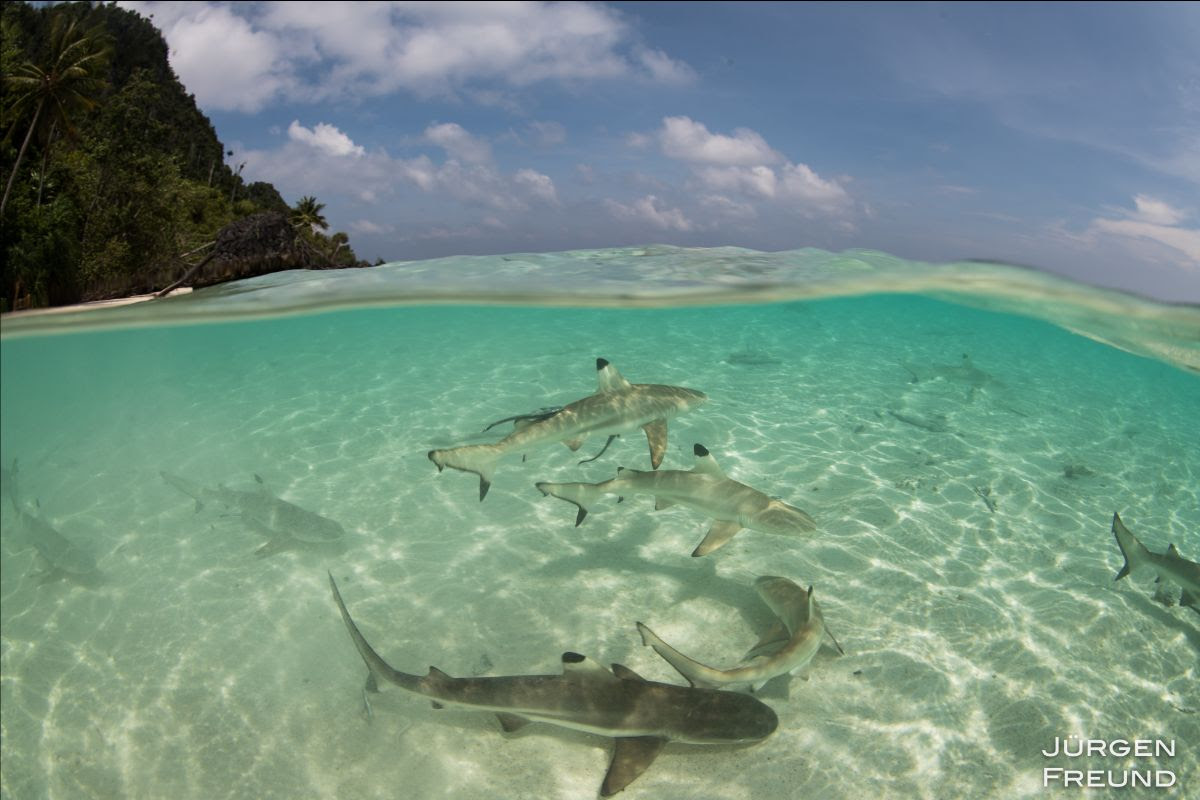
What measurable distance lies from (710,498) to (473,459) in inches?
94.2

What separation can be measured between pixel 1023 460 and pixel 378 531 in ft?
38.8

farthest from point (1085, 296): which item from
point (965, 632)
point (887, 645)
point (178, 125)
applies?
point (178, 125)

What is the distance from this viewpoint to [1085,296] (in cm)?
1151

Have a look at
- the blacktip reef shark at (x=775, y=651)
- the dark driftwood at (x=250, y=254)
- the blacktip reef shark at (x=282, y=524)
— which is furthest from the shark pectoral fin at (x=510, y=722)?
the dark driftwood at (x=250, y=254)

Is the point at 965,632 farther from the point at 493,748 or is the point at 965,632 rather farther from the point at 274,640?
the point at 274,640

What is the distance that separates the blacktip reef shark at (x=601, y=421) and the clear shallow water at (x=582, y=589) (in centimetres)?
167

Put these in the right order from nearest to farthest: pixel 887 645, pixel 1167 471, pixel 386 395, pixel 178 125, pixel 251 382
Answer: pixel 887 645 → pixel 1167 471 → pixel 386 395 → pixel 251 382 → pixel 178 125

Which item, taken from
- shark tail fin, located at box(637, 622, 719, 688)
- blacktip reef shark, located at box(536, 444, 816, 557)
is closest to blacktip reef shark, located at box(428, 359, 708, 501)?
blacktip reef shark, located at box(536, 444, 816, 557)

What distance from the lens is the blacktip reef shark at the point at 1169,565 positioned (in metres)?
6.48

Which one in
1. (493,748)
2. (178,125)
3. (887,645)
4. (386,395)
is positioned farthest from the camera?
(178,125)

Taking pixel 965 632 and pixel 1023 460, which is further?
pixel 1023 460

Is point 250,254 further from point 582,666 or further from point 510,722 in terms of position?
point 582,666

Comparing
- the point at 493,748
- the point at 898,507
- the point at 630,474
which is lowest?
→ the point at 493,748

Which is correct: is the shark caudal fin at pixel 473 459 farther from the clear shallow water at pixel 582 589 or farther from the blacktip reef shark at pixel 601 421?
the clear shallow water at pixel 582 589
